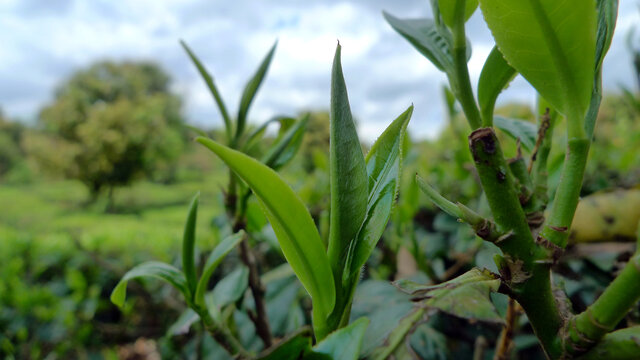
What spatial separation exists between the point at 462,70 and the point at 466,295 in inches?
7.1

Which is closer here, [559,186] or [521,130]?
[559,186]

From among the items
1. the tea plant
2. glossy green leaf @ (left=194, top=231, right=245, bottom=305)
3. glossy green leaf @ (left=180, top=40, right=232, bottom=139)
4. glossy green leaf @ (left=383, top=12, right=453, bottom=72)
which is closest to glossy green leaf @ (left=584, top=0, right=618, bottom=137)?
the tea plant

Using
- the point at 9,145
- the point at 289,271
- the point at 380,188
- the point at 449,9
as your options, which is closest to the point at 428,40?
the point at 449,9

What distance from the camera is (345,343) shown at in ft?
0.84

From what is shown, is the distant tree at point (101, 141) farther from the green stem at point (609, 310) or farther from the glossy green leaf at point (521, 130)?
the green stem at point (609, 310)

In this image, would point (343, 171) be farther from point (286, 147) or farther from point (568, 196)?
point (286, 147)

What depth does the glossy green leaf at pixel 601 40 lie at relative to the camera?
0.28 meters

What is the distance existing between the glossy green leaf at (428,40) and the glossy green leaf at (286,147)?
0.59ft

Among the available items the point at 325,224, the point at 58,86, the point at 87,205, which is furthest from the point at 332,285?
the point at 58,86

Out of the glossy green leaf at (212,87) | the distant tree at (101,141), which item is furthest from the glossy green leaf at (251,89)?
the distant tree at (101,141)

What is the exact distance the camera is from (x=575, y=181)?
25cm

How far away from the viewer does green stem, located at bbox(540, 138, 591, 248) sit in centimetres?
25

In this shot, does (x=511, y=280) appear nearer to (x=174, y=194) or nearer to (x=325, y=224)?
(x=325, y=224)

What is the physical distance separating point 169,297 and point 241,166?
100 centimetres
